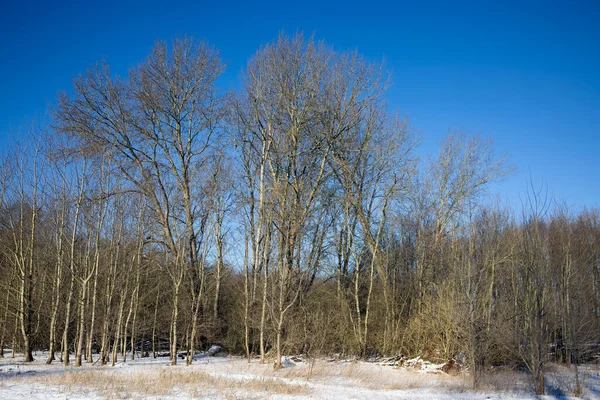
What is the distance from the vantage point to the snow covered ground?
34.7ft

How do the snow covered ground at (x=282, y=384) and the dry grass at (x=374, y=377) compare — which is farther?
the dry grass at (x=374, y=377)

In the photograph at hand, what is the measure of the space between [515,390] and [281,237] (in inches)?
354

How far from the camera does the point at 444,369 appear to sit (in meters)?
16.9

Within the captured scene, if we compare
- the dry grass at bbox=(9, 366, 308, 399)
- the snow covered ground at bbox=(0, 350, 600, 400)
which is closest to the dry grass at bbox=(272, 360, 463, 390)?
the snow covered ground at bbox=(0, 350, 600, 400)

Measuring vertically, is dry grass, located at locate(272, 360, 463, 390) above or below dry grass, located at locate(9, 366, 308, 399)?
below

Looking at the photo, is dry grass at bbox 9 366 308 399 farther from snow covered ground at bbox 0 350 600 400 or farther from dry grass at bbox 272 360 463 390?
dry grass at bbox 272 360 463 390

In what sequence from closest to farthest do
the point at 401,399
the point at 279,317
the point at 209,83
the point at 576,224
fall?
the point at 401,399 < the point at 279,317 < the point at 209,83 < the point at 576,224

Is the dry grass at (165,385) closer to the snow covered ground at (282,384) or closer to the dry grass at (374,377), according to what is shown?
the snow covered ground at (282,384)

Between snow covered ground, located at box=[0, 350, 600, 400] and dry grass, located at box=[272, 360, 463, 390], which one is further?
dry grass, located at box=[272, 360, 463, 390]

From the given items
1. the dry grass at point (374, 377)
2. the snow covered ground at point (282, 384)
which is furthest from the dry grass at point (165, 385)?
the dry grass at point (374, 377)

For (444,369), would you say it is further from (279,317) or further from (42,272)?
(42,272)

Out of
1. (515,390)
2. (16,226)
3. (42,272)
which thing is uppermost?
(16,226)

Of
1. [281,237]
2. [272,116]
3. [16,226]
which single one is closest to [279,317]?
[281,237]

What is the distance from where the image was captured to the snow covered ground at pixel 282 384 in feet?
34.7
